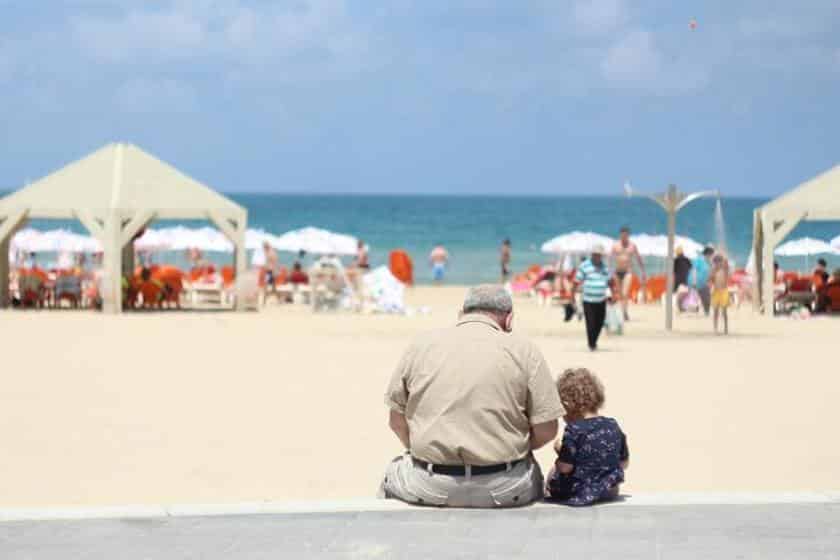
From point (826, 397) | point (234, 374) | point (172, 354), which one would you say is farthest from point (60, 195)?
point (826, 397)

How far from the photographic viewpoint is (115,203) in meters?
22.5

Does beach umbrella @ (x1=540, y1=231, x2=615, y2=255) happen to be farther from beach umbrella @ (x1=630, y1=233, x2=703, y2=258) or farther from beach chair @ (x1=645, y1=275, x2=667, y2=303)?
beach chair @ (x1=645, y1=275, x2=667, y2=303)

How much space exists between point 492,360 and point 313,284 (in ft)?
59.9

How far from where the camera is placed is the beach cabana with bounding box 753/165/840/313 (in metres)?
23.0

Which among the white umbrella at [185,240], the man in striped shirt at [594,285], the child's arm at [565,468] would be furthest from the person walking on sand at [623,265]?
the child's arm at [565,468]

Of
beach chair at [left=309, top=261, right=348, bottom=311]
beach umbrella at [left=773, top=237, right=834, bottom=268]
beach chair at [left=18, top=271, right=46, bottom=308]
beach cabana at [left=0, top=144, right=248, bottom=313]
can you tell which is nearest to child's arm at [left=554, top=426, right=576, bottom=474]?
beach cabana at [left=0, top=144, right=248, bottom=313]

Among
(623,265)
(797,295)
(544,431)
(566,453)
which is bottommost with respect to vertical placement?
(566,453)

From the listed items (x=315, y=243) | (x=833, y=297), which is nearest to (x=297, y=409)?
(x=833, y=297)

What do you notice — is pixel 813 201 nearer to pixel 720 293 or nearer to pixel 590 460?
pixel 720 293

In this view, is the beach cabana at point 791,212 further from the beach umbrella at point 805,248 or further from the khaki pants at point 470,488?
the khaki pants at point 470,488

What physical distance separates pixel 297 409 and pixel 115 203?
1213 centimetres

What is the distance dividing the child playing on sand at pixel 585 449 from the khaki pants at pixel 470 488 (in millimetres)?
161

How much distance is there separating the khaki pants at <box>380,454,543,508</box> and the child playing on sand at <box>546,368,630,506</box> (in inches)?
6.3

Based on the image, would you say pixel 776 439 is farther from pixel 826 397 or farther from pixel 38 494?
pixel 38 494
